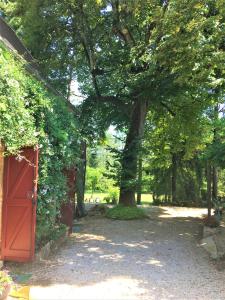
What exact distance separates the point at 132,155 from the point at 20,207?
916 cm

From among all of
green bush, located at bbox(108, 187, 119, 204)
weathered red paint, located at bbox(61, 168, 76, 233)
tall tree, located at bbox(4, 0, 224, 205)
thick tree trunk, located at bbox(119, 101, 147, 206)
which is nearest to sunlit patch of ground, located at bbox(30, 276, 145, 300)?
weathered red paint, located at bbox(61, 168, 76, 233)

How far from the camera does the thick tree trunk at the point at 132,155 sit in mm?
17562

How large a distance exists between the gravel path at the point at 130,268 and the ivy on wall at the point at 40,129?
4.34ft

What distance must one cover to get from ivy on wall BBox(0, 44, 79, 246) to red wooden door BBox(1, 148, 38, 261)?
0.33 meters

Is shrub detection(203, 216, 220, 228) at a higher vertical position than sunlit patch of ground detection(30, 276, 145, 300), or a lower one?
higher

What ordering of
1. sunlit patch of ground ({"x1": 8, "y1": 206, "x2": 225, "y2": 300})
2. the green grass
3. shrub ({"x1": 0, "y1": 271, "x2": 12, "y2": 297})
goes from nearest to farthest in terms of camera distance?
1. shrub ({"x1": 0, "y1": 271, "x2": 12, "y2": 297})
2. sunlit patch of ground ({"x1": 8, "y1": 206, "x2": 225, "y2": 300})
3. the green grass

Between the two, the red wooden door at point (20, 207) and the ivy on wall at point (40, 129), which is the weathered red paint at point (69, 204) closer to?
the ivy on wall at point (40, 129)

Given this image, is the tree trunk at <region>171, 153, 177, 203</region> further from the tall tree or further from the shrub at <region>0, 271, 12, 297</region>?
the shrub at <region>0, 271, 12, 297</region>

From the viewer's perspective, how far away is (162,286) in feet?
26.0

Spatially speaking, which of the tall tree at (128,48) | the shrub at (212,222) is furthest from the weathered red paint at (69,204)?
the shrub at (212,222)

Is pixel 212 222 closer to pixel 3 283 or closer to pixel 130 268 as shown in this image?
pixel 130 268

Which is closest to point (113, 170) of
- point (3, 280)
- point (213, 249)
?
point (213, 249)

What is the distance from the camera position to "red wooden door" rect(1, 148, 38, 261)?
28.9 feet

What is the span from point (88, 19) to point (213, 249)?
375 inches
